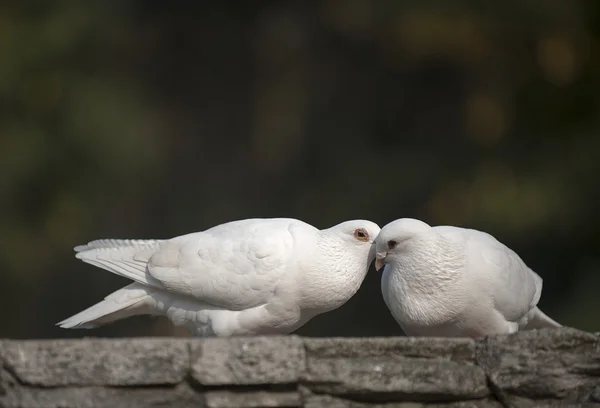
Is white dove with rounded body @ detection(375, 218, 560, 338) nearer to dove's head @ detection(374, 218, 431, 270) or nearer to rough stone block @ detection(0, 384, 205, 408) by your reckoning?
dove's head @ detection(374, 218, 431, 270)

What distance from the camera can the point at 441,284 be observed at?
9.94 feet

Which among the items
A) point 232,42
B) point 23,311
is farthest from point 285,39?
point 23,311

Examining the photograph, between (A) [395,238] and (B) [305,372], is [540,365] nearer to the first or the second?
(A) [395,238]

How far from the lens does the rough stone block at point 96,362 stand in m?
2.56

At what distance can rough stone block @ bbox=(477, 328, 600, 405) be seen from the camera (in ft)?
9.13

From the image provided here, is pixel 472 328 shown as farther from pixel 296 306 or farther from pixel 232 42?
pixel 232 42

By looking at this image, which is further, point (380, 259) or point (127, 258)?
point (127, 258)

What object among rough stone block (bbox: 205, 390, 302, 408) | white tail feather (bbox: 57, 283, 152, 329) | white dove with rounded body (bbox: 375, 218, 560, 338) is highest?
white dove with rounded body (bbox: 375, 218, 560, 338)

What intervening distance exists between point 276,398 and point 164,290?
0.72m

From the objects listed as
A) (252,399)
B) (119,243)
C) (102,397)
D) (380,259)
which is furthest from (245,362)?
(119,243)

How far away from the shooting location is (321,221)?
7645 millimetres

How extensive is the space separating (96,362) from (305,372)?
57cm

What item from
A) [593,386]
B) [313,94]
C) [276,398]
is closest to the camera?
[276,398]

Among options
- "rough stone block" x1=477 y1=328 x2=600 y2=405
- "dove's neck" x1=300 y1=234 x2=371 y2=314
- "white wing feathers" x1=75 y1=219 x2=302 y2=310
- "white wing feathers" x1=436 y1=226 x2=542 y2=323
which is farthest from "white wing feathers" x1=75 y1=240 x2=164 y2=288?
"rough stone block" x1=477 y1=328 x2=600 y2=405
